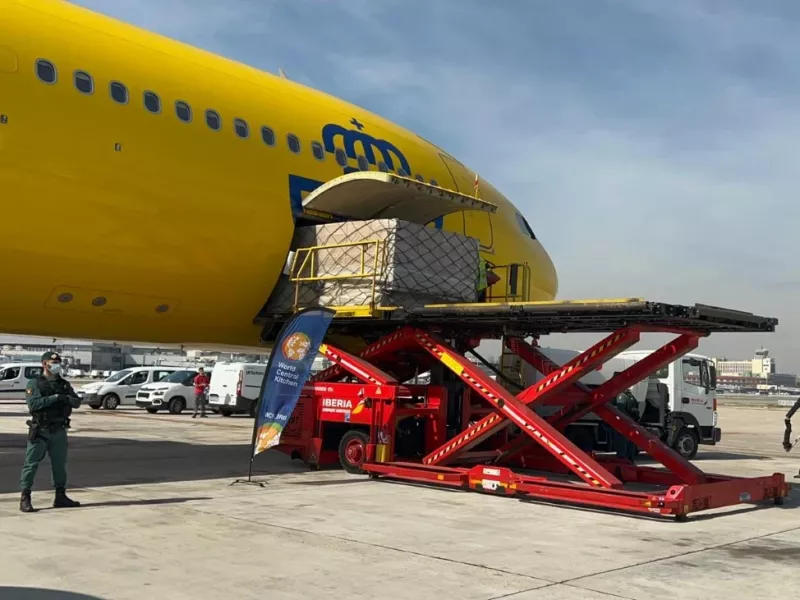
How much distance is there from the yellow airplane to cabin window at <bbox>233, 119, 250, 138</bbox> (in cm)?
2

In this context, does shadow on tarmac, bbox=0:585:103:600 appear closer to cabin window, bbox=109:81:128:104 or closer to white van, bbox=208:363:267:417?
cabin window, bbox=109:81:128:104

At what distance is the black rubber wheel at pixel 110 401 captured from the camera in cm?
3631

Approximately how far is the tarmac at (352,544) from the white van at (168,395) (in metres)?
21.0

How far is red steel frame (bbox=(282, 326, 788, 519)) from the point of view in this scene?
11.4 meters

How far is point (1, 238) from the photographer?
10727 mm

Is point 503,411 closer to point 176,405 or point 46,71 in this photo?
point 46,71

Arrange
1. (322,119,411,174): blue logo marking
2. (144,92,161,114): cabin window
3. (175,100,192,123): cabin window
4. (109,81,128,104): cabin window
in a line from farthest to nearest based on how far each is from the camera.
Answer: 1. (322,119,411,174): blue logo marking
2. (175,100,192,123): cabin window
3. (144,92,161,114): cabin window
4. (109,81,128,104): cabin window

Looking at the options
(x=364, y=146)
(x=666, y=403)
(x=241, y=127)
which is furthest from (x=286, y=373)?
(x=666, y=403)

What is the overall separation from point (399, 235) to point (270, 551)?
7230 millimetres

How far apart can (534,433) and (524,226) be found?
868cm

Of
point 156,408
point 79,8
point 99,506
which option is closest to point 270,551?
point 99,506

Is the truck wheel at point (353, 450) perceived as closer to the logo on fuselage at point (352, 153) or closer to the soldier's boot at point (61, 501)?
the logo on fuselage at point (352, 153)

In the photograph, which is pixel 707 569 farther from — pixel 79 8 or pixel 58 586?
pixel 79 8

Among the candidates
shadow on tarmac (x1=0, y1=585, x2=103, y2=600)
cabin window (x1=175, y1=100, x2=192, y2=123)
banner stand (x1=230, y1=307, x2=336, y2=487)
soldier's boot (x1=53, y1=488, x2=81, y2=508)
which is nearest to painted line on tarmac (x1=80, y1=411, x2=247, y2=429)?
banner stand (x1=230, y1=307, x2=336, y2=487)
